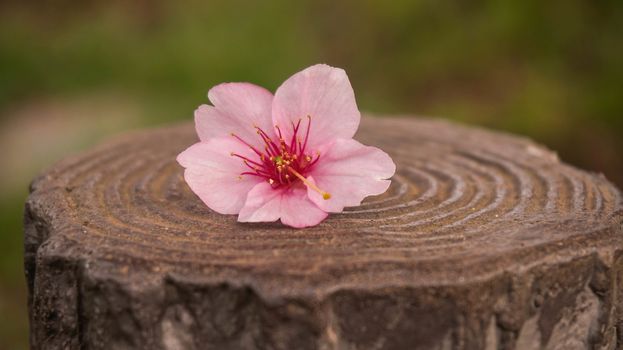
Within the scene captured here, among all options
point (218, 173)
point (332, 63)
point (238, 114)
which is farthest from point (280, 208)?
point (332, 63)

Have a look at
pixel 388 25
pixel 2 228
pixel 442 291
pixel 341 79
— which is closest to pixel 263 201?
pixel 341 79

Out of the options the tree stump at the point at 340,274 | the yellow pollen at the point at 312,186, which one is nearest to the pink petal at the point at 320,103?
the yellow pollen at the point at 312,186

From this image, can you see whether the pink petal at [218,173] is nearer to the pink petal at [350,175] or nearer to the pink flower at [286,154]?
the pink flower at [286,154]

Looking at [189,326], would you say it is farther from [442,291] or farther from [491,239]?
[491,239]

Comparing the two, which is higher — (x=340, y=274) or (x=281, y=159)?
(x=281, y=159)

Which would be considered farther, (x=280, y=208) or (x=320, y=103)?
(x=320, y=103)

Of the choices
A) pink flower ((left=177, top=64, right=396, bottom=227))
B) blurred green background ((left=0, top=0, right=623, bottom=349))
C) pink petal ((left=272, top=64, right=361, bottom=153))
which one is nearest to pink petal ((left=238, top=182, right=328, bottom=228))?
pink flower ((left=177, top=64, right=396, bottom=227))

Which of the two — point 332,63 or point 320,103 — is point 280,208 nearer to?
point 320,103
